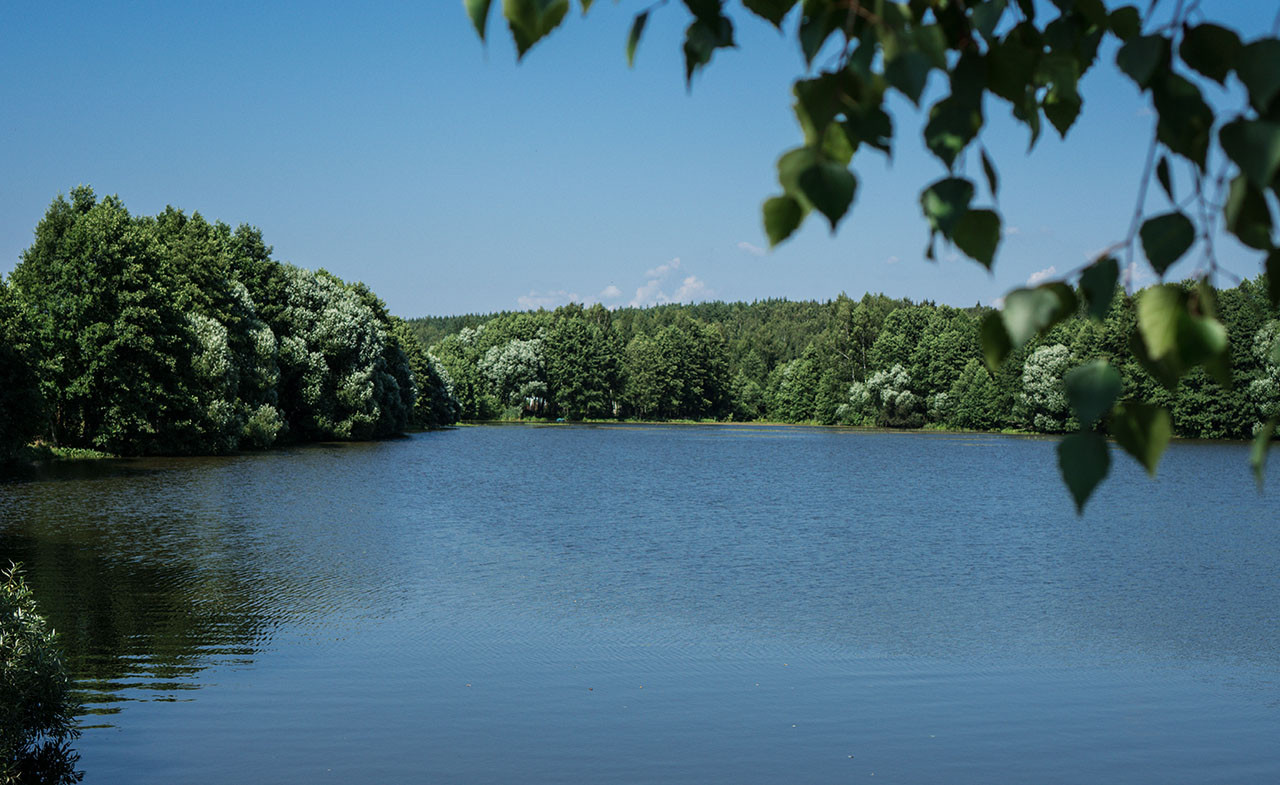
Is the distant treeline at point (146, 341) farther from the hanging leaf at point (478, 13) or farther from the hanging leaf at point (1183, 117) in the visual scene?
the hanging leaf at point (1183, 117)

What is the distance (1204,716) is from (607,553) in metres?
11.9

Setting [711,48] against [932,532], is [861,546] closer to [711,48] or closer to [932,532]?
[932,532]

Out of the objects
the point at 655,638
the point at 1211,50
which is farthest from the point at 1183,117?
the point at 655,638

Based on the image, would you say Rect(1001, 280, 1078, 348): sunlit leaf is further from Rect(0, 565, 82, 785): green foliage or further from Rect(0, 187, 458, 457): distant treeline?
Rect(0, 187, 458, 457): distant treeline

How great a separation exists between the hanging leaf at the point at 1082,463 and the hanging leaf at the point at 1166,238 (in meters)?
0.30

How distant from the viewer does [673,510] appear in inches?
1089

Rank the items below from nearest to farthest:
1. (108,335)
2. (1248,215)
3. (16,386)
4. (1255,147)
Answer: (1255,147)
(1248,215)
(16,386)
(108,335)

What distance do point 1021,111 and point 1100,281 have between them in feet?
1.52

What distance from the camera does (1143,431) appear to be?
1.54 metres

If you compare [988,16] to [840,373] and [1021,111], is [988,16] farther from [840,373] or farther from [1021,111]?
[840,373]

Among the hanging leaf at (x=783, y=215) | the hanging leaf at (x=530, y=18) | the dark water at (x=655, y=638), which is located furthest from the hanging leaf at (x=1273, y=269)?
the dark water at (x=655, y=638)

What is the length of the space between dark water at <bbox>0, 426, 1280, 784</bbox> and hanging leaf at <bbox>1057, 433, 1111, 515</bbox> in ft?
24.1

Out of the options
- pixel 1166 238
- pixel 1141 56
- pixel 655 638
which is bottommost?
pixel 655 638

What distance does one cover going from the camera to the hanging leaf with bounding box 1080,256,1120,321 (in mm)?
1503
